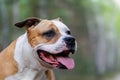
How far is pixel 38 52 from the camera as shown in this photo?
23.2 ft

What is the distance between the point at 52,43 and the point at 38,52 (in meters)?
0.24

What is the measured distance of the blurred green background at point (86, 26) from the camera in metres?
27.2

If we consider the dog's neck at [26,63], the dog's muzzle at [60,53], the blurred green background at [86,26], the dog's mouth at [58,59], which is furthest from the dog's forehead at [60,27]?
the blurred green background at [86,26]

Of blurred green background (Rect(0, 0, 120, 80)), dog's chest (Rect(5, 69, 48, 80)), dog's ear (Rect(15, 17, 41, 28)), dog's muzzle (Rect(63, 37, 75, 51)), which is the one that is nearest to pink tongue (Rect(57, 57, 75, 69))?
dog's muzzle (Rect(63, 37, 75, 51))

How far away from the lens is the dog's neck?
716cm

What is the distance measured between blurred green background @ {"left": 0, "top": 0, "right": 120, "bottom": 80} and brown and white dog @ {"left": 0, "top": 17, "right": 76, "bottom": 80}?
17.1 m

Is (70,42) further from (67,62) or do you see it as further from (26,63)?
(26,63)

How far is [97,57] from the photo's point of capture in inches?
1380

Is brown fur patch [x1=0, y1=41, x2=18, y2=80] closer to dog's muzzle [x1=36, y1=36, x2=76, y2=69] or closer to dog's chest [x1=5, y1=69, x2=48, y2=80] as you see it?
dog's chest [x1=5, y1=69, x2=48, y2=80]

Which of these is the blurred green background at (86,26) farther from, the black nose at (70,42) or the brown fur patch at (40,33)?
the black nose at (70,42)

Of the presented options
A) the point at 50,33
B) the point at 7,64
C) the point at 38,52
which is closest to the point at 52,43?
the point at 50,33

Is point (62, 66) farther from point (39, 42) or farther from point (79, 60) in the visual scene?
point (79, 60)

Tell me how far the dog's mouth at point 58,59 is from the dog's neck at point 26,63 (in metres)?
0.14

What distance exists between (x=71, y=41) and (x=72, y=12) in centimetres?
2726
